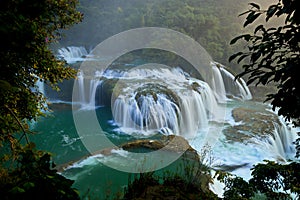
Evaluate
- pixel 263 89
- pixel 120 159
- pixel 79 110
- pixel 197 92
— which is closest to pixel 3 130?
pixel 120 159

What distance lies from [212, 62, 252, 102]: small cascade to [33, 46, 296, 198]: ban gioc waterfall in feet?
2.75

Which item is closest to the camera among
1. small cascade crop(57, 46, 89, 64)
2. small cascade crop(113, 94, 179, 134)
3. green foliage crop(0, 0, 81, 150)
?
green foliage crop(0, 0, 81, 150)

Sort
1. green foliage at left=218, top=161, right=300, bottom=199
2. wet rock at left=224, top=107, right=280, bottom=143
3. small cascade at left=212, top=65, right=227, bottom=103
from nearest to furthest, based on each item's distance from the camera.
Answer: green foliage at left=218, top=161, right=300, bottom=199 < wet rock at left=224, top=107, right=280, bottom=143 < small cascade at left=212, top=65, right=227, bottom=103

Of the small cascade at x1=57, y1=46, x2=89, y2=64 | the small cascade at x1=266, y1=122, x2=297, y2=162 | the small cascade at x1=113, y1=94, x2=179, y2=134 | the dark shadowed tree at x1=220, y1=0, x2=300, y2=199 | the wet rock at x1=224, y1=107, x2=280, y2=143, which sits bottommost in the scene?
the small cascade at x1=266, y1=122, x2=297, y2=162

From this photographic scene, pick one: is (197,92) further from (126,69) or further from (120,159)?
(120,159)

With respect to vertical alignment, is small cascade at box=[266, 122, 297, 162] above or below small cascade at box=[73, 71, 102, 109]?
below

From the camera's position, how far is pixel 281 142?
8938mm

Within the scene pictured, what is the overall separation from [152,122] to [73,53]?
1049 centimetres

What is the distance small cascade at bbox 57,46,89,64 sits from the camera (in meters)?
15.7

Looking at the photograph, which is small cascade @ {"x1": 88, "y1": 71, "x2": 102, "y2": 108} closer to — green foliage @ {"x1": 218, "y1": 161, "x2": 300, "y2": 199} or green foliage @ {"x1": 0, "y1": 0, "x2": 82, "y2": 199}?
green foliage @ {"x1": 0, "y1": 0, "x2": 82, "y2": 199}

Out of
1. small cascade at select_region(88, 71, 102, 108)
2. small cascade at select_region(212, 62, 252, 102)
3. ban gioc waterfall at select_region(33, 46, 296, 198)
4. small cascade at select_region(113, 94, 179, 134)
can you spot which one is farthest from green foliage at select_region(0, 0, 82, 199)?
small cascade at select_region(212, 62, 252, 102)

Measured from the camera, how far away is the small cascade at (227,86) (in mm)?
14227

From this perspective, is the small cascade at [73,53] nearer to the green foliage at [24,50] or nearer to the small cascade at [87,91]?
the small cascade at [87,91]

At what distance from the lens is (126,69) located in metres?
12.9
